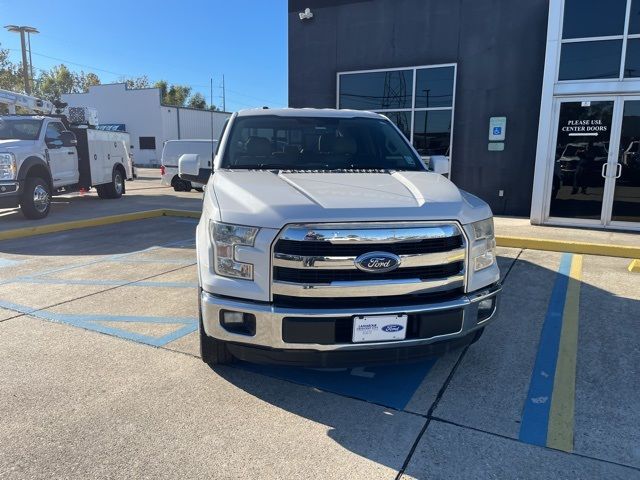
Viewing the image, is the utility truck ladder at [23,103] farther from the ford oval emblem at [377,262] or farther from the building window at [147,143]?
the building window at [147,143]

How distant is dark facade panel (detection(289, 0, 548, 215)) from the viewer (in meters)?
10.3

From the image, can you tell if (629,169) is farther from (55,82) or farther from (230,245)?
(55,82)

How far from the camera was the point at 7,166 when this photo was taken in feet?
30.8

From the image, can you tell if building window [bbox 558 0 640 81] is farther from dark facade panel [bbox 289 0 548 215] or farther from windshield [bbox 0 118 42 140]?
windshield [bbox 0 118 42 140]

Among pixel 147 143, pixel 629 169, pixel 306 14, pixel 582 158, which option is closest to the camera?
pixel 629 169

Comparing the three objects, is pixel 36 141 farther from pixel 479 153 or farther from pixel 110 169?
pixel 479 153

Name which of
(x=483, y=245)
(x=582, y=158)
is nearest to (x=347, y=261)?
(x=483, y=245)

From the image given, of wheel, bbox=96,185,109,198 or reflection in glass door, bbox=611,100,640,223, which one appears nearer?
reflection in glass door, bbox=611,100,640,223

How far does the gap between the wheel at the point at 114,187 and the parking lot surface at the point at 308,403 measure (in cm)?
1047

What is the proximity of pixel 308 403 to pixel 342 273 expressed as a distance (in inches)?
36.2

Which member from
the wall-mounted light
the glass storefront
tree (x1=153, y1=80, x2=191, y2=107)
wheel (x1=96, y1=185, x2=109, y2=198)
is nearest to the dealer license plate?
the glass storefront

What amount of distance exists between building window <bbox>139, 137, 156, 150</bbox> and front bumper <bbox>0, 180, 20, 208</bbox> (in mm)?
29582

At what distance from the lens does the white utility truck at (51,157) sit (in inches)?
379

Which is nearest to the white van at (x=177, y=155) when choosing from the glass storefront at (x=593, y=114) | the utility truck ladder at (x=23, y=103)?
the utility truck ladder at (x=23, y=103)
